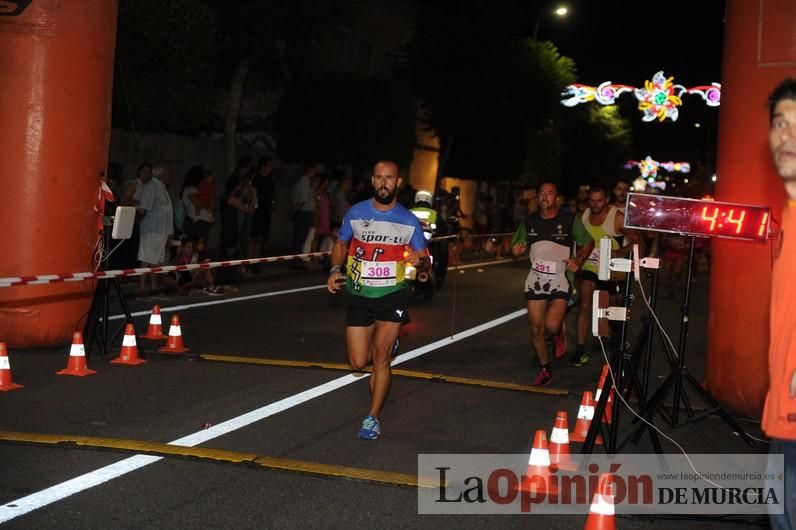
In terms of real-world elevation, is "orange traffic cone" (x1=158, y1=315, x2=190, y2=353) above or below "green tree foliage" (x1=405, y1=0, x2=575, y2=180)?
below

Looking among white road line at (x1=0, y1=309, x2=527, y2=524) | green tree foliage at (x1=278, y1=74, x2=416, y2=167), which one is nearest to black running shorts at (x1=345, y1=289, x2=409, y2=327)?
white road line at (x1=0, y1=309, x2=527, y2=524)

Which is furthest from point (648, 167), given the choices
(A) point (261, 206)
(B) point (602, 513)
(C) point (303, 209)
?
(B) point (602, 513)

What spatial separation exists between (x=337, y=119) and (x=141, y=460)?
80.3ft

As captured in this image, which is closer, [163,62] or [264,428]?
[264,428]

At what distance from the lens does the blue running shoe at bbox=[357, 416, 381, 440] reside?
7.73 metres

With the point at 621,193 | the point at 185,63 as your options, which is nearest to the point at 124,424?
the point at 621,193

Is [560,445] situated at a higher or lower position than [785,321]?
lower

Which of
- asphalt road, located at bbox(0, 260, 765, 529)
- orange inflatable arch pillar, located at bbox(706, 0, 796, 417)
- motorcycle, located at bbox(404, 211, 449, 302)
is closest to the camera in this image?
asphalt road, located at bbox(0, 260, 765, 529)

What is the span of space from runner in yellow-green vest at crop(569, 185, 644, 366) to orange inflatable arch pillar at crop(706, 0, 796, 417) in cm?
230

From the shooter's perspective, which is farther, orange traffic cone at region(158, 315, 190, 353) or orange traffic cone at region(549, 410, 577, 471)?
orange traffic cone at region(158, 315, 190, 353)

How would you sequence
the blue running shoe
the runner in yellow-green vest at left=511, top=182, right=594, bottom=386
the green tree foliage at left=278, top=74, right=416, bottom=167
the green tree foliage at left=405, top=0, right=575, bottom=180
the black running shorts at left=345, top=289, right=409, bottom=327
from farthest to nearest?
1. the green tree foliage at left=405, top=0, right=575, bottom=180
2. the green tree foliage at left=278, top=74, right=416, bottom=167
3. the runner in yellow-green vest at left=511, top=182, right=594, bottom=386
4. the black running shorts at left=345, top=289, right=409, bottom=327
5. the blue running shoe

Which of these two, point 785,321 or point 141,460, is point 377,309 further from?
point 785,321

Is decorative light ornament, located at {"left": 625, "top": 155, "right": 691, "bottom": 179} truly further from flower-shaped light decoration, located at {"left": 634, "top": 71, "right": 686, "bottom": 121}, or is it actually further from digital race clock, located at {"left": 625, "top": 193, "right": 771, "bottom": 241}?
digital race clock, located at {"left": 625, "top": 193, "right": 771, "bottom": 241}

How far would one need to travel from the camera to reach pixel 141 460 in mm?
6859
